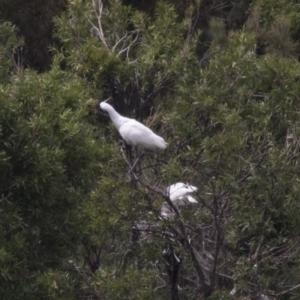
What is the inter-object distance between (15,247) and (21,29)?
10249 mm

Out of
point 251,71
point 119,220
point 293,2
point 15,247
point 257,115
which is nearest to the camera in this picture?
point 15,247

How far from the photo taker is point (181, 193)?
7945 millimetres

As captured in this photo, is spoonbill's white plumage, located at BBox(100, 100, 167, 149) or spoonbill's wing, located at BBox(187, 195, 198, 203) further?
spoonbill's wing, located at BBox(187, 195, 198, 203)

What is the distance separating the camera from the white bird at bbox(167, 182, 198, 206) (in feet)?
24.6

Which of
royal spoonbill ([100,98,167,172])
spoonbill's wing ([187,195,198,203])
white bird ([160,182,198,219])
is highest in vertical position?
royal spoonbill ([100,98,167,172])

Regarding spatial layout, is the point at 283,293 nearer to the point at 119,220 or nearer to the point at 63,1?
the point at 119,220

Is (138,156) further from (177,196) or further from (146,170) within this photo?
(177,196)

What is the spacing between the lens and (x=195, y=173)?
775 cm

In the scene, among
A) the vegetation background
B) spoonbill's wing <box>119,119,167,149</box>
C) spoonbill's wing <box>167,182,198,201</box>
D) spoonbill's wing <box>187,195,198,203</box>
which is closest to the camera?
the vegetation background

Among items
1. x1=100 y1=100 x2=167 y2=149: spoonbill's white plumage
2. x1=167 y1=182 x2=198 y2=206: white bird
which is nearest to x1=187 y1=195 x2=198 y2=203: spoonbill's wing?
x1=167 y1=182 x2=198 y2=206: white bird

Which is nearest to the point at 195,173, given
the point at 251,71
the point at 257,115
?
the point at 257,115

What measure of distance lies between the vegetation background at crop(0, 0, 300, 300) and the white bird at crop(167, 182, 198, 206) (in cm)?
8

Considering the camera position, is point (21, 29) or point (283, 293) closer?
point (283, 293)

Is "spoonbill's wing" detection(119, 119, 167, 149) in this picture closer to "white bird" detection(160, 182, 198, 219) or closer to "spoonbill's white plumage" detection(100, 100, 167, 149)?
"spoonbill's white plumage" detection(100, 100, 167, 149)
